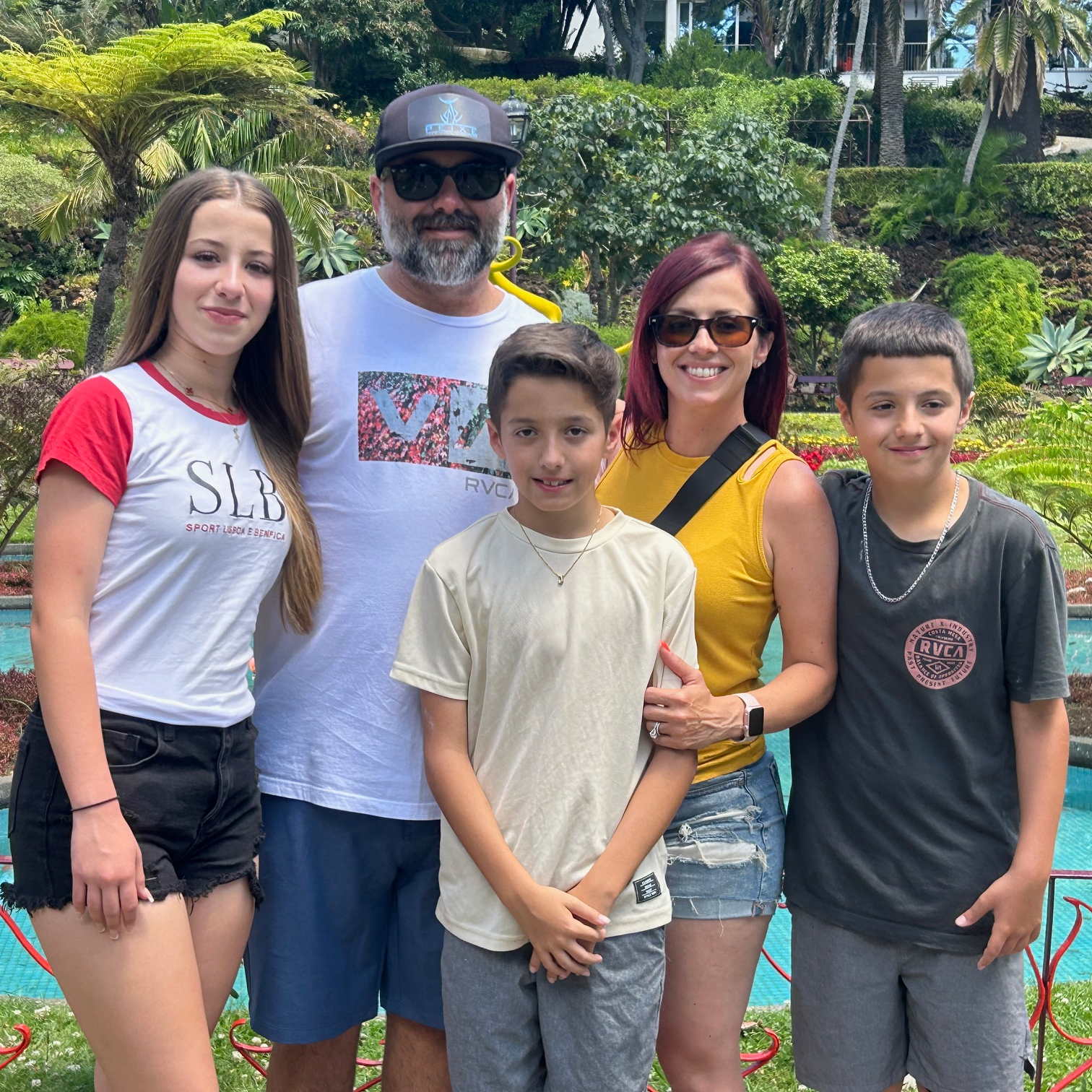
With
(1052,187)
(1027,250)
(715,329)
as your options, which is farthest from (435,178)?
(1052,187)

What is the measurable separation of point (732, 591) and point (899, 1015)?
0.84 m

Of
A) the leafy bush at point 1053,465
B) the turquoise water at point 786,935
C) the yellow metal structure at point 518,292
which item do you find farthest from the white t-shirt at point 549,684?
the leafy bush at point 1053,465

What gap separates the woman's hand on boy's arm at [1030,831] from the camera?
1983 millimetres

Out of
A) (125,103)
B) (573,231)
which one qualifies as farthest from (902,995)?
(573,231)

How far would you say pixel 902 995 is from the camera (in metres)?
2.13

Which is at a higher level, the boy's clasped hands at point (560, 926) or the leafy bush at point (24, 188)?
the leafy bush at point (24, 188)

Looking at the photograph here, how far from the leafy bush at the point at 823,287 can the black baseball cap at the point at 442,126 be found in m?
22.8

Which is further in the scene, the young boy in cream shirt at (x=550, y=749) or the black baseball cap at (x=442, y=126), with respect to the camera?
the black baseball cap at (x=442, y=126)

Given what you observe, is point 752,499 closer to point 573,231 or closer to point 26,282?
point 573,231

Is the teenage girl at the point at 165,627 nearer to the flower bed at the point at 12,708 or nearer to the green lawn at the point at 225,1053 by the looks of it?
the green lawn at the point at 225,1053

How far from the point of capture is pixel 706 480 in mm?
2197

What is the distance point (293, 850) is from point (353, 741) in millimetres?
247

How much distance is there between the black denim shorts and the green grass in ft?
4.35

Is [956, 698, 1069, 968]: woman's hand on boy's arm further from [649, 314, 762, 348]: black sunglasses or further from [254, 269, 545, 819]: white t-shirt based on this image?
[254, 269, 545, 819]: white t-shirt
